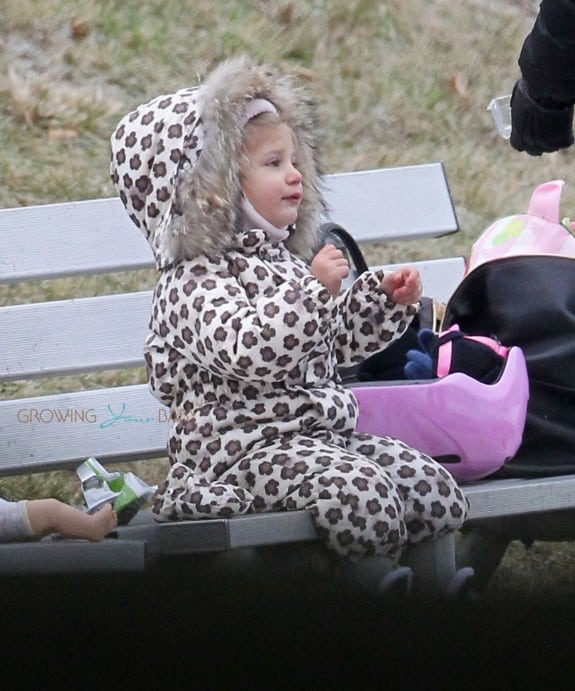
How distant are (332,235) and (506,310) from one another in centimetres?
41

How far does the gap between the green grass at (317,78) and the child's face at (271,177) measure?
8.34 feet

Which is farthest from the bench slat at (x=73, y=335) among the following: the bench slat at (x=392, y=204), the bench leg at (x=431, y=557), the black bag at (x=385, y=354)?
the bench leg at (x=431, y=557)

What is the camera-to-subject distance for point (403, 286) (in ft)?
6.93

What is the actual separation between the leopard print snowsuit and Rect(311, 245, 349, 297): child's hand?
42mm

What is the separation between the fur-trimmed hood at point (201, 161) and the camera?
205 centimetres

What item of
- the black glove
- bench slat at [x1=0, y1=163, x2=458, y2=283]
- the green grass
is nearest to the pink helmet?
the black glove

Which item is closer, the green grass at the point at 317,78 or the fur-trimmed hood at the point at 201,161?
the fur-trimmed hood at the point at 201,161

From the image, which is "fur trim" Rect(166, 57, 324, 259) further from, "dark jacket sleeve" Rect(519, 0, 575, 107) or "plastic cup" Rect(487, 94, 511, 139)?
"plastic cup" Rect(487, 94, 511, 139)

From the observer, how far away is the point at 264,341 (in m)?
1.89

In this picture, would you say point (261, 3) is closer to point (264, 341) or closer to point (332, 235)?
point (332, 235)

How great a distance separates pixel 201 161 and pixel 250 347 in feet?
1.22

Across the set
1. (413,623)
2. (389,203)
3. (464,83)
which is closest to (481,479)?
(389,203)

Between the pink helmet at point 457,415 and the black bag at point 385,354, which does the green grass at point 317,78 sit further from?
the pink helmet at point 457,415

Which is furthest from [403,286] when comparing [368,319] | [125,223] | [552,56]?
[125,223]
